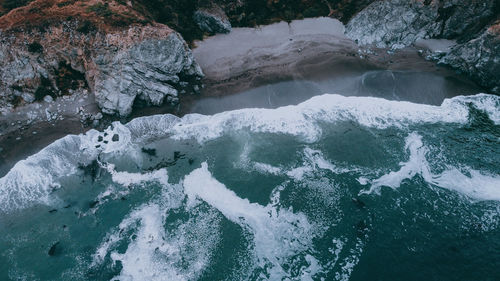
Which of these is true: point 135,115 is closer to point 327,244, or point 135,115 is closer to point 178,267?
point 178,267

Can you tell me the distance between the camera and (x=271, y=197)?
1229 inches

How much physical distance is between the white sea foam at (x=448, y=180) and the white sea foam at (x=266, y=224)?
10312mm

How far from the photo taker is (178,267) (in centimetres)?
2661

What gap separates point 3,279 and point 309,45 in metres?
53.0

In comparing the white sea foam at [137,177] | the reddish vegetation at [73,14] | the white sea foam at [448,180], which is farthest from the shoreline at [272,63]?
the white sea foam at [448,180]

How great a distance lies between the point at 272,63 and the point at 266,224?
28709 millimetres

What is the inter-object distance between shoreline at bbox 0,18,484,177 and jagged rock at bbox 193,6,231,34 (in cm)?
146

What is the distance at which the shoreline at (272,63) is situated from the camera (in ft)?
130

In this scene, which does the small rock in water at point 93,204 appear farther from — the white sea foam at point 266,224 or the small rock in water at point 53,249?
the white sea foam at point 266,224

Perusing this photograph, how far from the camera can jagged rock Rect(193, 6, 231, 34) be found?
165ft

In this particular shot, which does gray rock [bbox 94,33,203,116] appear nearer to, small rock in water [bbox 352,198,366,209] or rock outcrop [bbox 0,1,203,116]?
rock outcrop [bbox 0,1,203,116]

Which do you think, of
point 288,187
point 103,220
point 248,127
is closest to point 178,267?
point 103,220

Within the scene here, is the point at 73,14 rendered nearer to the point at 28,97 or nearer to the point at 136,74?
the point at 28,97

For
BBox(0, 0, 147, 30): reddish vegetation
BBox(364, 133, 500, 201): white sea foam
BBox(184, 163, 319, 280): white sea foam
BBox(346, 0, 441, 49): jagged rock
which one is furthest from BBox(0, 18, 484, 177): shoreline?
BBox(364, 133, 500, 201): white sea foam
